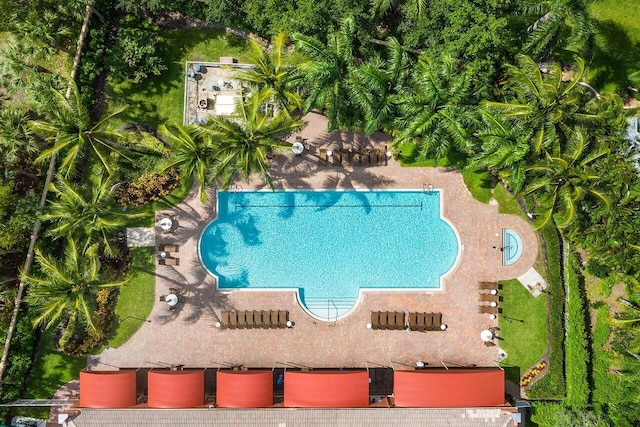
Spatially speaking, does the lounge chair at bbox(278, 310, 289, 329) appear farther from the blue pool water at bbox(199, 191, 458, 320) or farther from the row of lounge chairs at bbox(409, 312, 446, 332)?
the row of lounge chairs at bbox(409, 312, 446, 332)

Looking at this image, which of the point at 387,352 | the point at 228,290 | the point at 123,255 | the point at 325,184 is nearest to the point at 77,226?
the point at 123,255

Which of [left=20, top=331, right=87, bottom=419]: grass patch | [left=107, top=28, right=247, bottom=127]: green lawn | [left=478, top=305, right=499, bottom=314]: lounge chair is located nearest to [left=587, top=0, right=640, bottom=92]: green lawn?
[left=478, top=305, right=499, bottom=314]: lounge chair

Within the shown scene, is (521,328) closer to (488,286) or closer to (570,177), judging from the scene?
(488,286)

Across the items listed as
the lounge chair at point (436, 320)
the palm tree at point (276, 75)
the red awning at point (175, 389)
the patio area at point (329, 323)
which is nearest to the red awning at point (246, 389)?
the red awning at point (175, 389)

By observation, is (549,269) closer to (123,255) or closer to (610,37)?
(610,37)

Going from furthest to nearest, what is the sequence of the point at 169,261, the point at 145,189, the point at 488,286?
1. the point at 169,261
2. the point at 488,286
3. the point at 145,189

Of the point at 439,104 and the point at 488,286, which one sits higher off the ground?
the point at 439,104

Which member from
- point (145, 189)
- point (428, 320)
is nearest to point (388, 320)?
point (428, 320)
